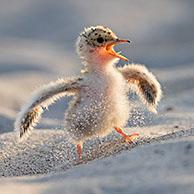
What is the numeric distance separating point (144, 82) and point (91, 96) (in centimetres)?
40

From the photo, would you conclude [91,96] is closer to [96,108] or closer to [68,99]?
[96,108]

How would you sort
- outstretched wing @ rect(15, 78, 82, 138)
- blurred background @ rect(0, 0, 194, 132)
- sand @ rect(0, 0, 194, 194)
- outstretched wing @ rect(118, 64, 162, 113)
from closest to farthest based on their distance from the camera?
sand @ rect(0, 0, 194, 194) → outstretched wing @ rect(15, 78, 82, 138) → outstretched wing @ rect(118, 64, 162, 113) → blurred background @ rect(0, 0, 194, 132)

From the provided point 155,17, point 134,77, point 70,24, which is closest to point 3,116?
point 134,77

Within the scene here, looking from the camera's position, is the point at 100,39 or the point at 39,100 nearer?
the point at 39,100

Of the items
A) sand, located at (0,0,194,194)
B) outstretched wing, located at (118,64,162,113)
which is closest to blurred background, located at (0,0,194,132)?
sand, located at (0,0,194,194)

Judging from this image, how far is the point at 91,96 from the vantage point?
310cm

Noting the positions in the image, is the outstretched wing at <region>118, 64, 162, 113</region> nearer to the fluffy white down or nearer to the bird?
the bird

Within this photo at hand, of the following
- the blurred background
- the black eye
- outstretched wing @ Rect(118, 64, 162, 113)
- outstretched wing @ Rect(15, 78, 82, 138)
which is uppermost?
the blurred background

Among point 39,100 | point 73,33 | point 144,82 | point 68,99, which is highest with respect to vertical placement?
point 73,33

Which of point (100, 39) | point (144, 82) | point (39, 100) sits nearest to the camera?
point (39, 100)

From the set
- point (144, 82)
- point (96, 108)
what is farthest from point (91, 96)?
point (144, 82)

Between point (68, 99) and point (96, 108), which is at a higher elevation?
point (68, 99)

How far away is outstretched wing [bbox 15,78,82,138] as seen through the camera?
3059 millimetres

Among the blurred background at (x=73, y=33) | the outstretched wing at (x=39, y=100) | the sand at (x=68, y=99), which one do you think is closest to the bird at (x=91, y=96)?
the outstretched wing at (x=39, y=100)
